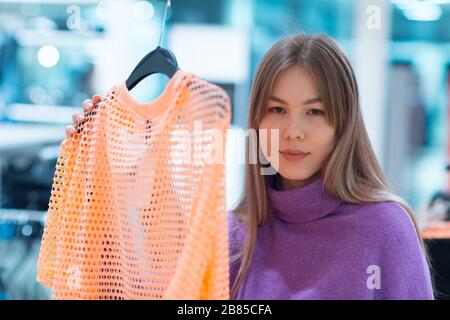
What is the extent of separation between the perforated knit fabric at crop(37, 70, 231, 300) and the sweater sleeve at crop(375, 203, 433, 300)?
272 mm

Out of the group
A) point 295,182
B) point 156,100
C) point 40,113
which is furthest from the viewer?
point 40,113

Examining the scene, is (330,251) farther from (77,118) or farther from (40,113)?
(40,113)

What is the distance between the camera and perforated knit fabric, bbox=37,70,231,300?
82 centimetres

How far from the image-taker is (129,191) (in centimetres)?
95

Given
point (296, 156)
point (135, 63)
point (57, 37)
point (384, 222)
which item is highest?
point (57, 37)

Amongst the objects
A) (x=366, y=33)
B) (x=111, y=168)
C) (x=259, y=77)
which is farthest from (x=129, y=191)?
(x=366, y=33)

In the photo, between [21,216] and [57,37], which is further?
[57,37]

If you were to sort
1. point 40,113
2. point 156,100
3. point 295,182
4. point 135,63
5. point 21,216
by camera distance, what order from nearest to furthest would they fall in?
point 156,100 < point 295,182 < point 21,216 < point 135,63 < point 40,113

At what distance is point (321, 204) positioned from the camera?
104 cm

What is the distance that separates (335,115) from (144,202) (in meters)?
0.34

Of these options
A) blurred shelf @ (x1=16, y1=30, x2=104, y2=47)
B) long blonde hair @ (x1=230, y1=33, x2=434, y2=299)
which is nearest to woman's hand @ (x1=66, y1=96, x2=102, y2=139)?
long blonde hair @ (x1=230, y1=33, x2=434, y2=299)

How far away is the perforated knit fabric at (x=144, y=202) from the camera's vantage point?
0.82 m

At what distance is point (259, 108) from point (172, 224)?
0.89 feet

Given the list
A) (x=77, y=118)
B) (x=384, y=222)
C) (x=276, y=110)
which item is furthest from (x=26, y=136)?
(x=384, y=222)
